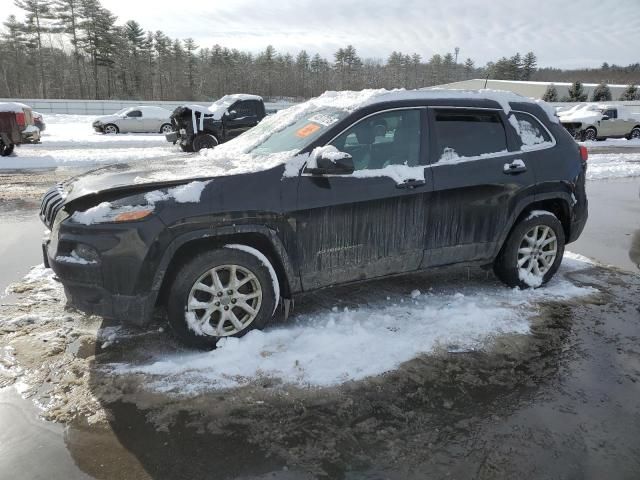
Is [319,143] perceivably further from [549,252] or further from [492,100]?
[549,252]

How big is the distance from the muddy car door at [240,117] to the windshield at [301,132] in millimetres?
12546

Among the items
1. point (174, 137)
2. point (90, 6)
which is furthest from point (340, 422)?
point (90, 6)

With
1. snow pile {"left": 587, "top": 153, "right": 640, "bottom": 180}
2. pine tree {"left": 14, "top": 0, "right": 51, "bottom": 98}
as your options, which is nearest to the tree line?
pine tree {"left": 14, "top": 0, "right": 51, "bottom": 98}

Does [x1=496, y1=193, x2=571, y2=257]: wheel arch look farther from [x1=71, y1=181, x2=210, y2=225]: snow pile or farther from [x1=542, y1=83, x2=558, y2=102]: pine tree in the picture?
[x1=542, y1=83, x2=558, y2=102]: pine tree

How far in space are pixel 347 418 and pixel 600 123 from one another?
25.5 metres

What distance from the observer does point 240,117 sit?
16.6m

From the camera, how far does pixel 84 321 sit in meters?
4.08

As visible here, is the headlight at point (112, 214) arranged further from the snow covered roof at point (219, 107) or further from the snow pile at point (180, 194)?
the snow covered roof at point (219, 107)

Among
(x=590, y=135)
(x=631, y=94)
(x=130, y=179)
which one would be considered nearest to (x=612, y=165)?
(x=590, y=135)

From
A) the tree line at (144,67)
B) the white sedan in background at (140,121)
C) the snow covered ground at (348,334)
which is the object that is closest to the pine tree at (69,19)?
the tree line at (144,67)

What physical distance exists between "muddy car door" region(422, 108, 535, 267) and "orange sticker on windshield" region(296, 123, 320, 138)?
1.03 meters

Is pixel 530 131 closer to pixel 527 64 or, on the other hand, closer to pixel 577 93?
pixel 577 93

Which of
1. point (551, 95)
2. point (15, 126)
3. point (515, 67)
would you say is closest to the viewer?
point (15, 126)

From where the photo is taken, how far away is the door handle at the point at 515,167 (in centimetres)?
455
